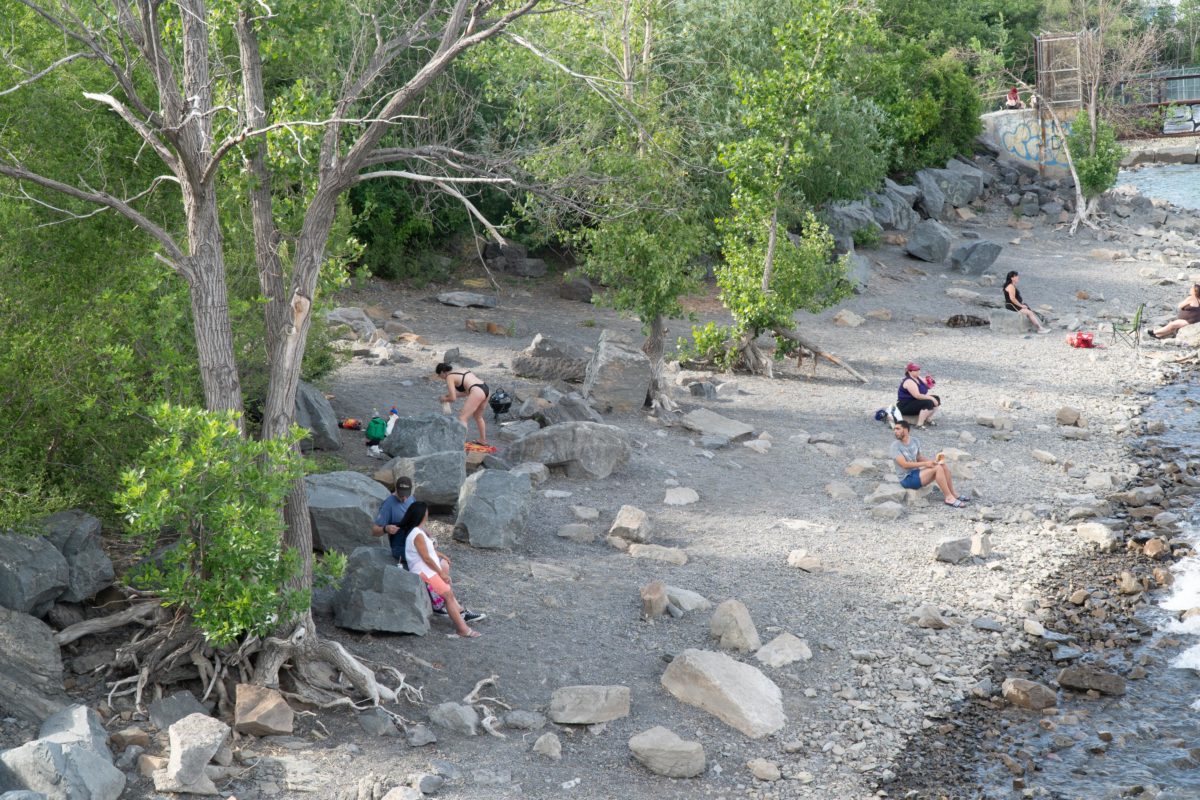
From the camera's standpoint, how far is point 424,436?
14344mm

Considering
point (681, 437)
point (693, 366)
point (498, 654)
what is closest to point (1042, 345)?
point (693, 366)

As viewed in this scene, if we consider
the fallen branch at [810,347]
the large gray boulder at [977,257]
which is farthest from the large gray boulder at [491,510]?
the large gray boulder at [977,257]

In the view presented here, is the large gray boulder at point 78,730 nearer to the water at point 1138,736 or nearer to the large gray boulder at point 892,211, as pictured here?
the water at point 1138,736

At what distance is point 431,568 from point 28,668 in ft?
10.9

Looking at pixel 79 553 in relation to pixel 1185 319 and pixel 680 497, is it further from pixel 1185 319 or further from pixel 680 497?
pixel 1185 319

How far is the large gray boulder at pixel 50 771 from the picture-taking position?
267 inches

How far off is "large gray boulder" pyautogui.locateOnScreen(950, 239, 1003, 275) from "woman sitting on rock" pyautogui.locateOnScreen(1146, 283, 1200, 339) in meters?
6.81

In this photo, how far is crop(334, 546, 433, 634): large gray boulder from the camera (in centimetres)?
953

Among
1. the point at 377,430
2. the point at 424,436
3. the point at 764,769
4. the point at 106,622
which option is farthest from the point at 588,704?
the point at 377,430

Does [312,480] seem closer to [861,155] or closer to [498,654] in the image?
[498,654]

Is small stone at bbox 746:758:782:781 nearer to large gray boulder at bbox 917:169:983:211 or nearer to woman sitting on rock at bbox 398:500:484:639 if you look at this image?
woman sitting on rock at bbox 398:500:484:639

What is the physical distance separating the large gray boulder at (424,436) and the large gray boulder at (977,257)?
21.2 metres

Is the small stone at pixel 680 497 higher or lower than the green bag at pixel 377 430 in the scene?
lower

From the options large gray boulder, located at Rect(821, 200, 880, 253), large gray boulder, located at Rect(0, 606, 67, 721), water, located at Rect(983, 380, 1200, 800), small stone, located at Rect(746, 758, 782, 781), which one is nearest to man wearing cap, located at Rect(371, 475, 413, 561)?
large gray boulder, located at Rect(0, 606, 67, 721)
